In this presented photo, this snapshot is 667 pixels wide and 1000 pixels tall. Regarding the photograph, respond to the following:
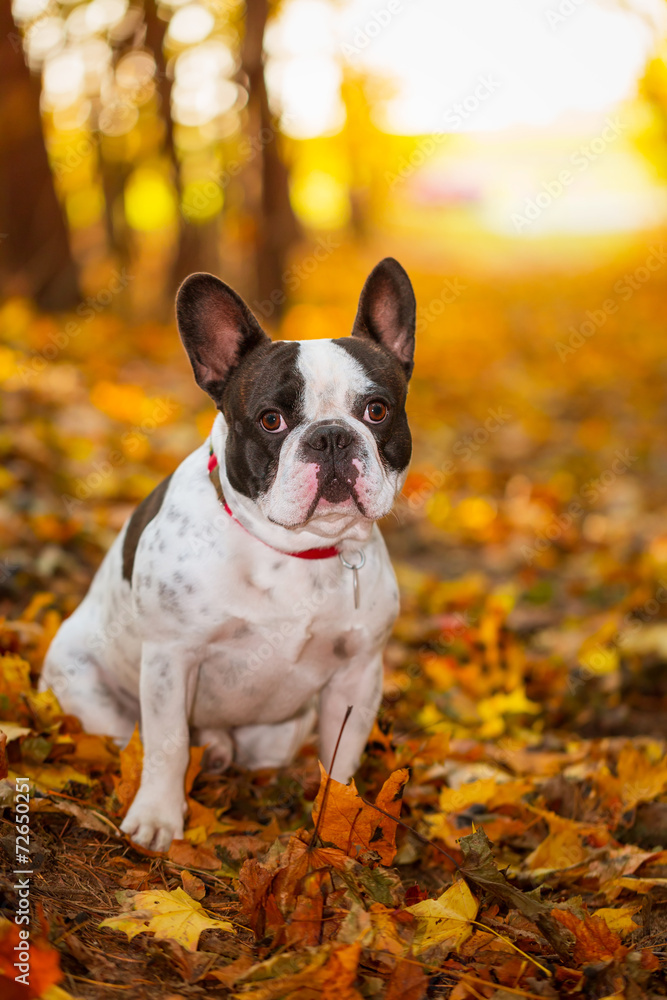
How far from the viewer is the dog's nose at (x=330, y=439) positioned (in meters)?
2.73

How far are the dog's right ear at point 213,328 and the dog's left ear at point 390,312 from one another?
39cm

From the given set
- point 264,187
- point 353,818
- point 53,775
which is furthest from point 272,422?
point 264,187

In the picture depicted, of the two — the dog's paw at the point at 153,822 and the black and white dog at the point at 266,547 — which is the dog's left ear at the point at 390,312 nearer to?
the black and white dog at the point at 266,547

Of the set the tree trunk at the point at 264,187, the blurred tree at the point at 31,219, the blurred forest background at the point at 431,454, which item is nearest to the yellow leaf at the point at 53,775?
the blurred forest background at the point at 431,454

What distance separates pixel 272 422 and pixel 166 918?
144cm

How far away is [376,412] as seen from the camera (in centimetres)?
295

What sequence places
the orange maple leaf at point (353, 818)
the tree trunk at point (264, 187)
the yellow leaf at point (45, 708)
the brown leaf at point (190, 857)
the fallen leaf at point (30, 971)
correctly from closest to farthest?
1. the fallen leaf at point (30, 971)
2. the orange maple leaf at point (353, 818)
3. the brown leaf at point (190, 857)
4. the yellow leaf at point (45, 708)
5. the tree trunk at point (264, 187)

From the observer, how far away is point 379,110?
30328mm

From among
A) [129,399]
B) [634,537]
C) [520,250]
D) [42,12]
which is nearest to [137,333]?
[129,399]

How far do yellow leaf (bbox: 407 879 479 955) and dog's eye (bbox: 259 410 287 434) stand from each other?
4.64ft

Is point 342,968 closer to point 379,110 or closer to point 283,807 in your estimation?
point 283,807

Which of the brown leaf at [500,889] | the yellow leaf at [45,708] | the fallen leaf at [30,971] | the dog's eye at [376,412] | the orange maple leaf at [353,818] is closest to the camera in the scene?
the fallen leaf at [30,971]

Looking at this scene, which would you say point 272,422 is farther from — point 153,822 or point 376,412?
point 153,822

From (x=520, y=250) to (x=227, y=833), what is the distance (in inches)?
1183
